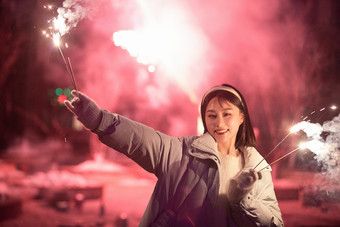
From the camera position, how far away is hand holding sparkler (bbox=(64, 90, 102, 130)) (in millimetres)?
2162

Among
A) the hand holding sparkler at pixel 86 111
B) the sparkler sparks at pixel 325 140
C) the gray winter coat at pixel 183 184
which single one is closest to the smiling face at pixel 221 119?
the gray winter coat at pixel 183 184

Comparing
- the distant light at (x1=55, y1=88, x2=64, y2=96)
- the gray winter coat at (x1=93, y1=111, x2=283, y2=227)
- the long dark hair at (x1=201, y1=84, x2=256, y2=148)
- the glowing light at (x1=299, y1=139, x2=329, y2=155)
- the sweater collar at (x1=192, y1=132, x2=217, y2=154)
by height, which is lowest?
the gray winter coat at (x1=93, y1=111, x2=283, y2=227)

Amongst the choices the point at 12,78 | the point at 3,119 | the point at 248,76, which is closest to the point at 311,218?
the point at 248,76

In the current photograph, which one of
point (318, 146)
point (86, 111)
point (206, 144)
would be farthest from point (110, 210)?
point (86, 111)

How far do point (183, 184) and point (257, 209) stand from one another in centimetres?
58

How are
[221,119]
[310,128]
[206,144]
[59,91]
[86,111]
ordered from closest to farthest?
1. [86,111]
2. [206,144]
3. [221,119]
4. [310,128]
5. [59,91]

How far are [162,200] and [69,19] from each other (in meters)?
1.94

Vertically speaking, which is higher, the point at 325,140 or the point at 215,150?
the point at 325,140

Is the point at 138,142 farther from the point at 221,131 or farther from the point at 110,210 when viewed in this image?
the point at 110,210

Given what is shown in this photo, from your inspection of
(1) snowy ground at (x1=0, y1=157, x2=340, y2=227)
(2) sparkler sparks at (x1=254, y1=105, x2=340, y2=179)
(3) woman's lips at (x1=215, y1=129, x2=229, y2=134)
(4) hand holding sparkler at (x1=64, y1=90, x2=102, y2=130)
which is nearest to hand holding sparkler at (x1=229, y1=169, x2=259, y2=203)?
(3) woman's lips at (x1=215, y1=129, x2=229, y2=134)

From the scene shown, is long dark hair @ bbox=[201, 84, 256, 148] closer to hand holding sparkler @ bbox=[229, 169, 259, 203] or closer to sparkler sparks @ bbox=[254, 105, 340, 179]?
sparkler sparks @ bbox=[254, 105, 340, 179]

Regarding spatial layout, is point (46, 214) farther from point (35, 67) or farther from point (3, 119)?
point (3, 119)

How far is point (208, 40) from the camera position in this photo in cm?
763

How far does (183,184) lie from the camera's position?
96.0 inches
